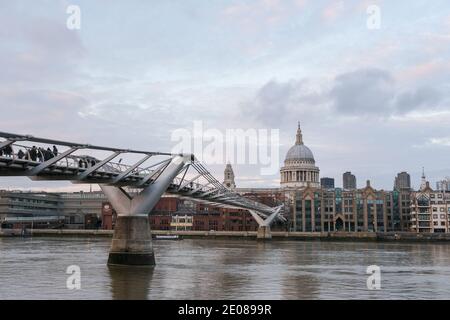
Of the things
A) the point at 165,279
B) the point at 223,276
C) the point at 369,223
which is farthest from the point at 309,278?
the point at 369,223

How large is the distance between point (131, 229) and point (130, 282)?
10801 millimetres

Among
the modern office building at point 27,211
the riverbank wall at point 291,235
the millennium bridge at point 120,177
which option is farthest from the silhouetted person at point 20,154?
the modern office building at point 27,211

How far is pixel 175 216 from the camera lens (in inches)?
6516

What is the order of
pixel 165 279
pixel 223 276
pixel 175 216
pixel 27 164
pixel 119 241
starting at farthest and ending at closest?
pixel 175 216 < pixel 119 241 < pixel 223 276 < pixel 165 279 < pixel 27 164

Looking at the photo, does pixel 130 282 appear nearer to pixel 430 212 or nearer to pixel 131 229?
pixel 131 229

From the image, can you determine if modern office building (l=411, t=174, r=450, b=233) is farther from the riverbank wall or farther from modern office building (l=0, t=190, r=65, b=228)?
modern office building (l=0, t=190, r=65, b=228)

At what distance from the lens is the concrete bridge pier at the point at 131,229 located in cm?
4922

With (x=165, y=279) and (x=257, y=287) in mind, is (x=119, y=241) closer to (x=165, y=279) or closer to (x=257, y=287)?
(x=165, y=279)

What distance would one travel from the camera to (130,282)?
1524 inches

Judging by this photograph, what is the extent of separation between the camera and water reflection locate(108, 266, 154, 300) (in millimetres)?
32750

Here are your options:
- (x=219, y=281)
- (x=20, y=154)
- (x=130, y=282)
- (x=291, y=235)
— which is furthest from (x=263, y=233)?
(x=20, y=154)

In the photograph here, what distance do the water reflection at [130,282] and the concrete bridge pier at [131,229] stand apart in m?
1.17

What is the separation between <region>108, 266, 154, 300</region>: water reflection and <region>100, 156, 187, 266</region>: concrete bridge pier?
1.17 metres
